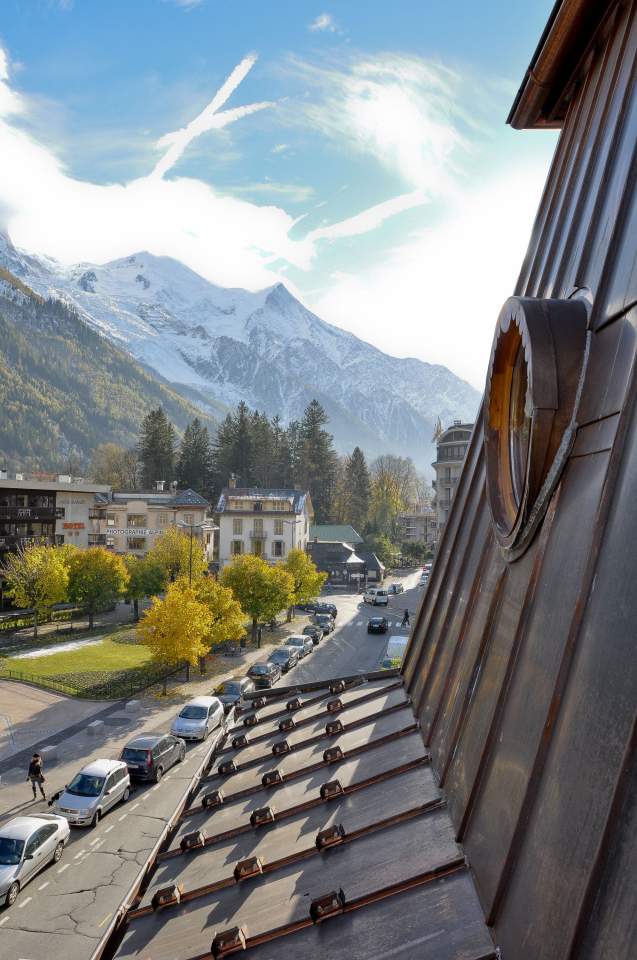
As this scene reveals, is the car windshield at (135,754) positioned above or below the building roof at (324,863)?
below

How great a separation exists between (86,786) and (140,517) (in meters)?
53.1

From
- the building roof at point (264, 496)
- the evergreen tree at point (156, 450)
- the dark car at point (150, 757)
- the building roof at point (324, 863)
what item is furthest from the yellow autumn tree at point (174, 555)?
the building roof at point (324, 863)

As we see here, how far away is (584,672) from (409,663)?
19.9ft

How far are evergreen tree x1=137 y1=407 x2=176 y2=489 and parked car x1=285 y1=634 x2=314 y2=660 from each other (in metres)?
60.4

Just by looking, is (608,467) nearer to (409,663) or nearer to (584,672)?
(584,672)

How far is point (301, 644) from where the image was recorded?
37.9 m

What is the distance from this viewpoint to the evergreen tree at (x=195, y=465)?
91875mm

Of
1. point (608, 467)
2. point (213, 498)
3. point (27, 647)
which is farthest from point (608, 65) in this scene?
point (213, 498)

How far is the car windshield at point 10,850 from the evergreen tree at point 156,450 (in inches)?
3233

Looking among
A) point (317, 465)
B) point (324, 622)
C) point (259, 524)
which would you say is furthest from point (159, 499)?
point (317, 465)

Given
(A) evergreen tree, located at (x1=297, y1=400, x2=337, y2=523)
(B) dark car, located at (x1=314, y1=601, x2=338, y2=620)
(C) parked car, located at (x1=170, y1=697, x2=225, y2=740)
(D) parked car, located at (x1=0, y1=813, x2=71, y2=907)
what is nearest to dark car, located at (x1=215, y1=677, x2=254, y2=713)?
(C) parked car, located at (x1=170, y1=697, x2=225, y2=740)

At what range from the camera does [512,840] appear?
11.7 feet

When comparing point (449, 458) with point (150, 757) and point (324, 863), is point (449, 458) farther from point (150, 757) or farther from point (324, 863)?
point (324, 863)

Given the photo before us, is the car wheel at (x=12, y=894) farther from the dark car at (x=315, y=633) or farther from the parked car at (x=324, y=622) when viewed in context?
the parked car at (x=324, y=622)
